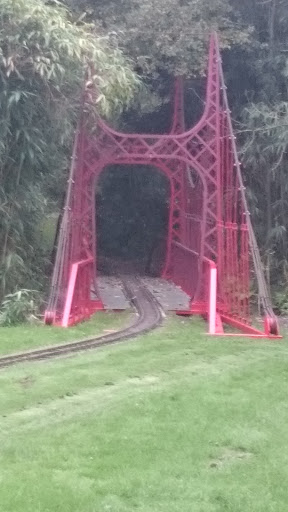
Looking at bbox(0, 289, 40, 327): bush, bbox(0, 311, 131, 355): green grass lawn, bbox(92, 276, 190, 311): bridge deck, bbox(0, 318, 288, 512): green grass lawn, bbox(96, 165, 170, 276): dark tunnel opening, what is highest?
bbox(96, 165, 170, 276): dark tunnel opening

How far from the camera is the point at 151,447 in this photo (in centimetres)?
492

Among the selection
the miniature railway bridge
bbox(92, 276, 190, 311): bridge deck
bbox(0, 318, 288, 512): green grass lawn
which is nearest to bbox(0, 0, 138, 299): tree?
the miniature railway bridge

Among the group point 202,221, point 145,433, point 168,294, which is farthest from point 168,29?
point 145,433

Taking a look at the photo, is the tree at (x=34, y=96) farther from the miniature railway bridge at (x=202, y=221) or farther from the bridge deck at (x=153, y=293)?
the bridge deck at (x=153, y=293)

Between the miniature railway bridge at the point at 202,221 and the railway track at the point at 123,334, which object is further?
the miniature railway bridge at the point at 202,221

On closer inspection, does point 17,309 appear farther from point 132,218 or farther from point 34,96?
point 132,218

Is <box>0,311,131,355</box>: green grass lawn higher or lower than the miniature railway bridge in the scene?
lower

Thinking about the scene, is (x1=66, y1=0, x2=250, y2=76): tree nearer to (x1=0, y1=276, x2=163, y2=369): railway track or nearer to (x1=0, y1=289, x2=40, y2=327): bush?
(x1=0, y1=276, x2=163, y2=369): railway track

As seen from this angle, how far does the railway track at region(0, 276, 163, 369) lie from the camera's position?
8.02m

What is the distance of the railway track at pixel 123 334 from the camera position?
8.02m

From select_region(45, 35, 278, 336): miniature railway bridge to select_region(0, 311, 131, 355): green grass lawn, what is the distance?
0.27 m

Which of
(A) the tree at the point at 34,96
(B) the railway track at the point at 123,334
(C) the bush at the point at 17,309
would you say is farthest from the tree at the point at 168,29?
(C) the bush at the point at 17,309

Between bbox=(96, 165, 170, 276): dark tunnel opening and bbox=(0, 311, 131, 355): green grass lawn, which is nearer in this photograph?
bbox=(0, 311, 131, 355): green grass lawn

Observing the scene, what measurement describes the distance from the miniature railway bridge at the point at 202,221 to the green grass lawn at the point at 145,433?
275 cm
